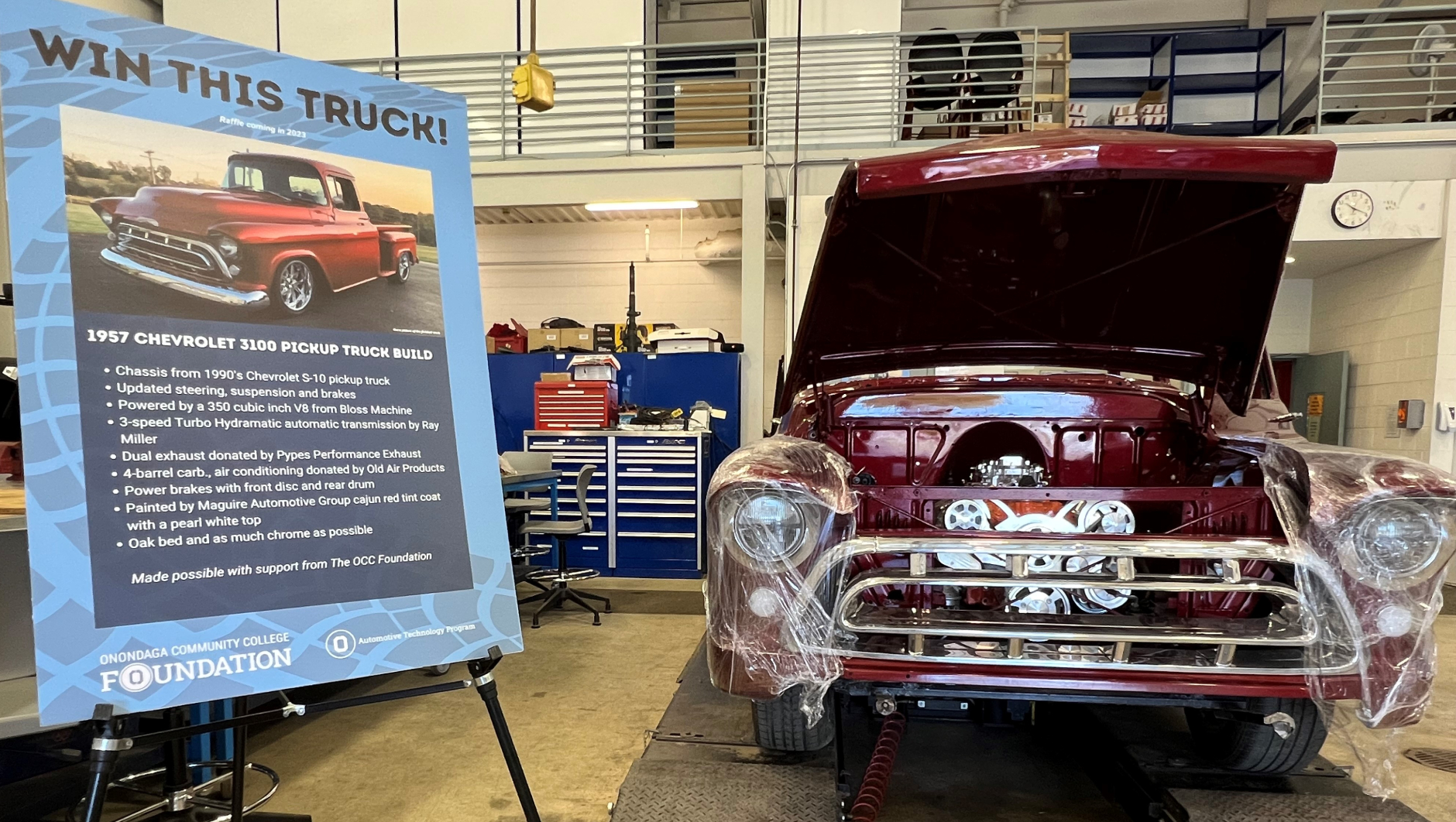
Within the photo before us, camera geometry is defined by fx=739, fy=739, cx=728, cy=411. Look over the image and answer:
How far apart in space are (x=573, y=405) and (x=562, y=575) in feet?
5.02

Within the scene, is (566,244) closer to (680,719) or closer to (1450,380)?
(680,719)

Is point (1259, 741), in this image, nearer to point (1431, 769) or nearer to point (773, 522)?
point (1431, 769)

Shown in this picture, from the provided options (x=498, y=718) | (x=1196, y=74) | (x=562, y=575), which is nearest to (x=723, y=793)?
(x=498, y=718)

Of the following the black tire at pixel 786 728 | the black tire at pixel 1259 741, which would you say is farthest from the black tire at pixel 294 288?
the black tire at pixel 1259 741

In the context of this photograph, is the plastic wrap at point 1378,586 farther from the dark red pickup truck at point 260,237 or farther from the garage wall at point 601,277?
the garage wall at point 601,277

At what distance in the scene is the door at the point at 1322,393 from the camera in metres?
6.23

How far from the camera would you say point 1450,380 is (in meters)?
5.24

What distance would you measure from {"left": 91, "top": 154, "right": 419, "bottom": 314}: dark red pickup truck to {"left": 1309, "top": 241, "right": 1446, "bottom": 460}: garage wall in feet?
20.9

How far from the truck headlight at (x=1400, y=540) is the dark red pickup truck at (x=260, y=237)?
2.00 m

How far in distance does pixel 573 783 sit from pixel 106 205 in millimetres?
1896

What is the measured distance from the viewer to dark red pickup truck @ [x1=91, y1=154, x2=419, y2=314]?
128 cm

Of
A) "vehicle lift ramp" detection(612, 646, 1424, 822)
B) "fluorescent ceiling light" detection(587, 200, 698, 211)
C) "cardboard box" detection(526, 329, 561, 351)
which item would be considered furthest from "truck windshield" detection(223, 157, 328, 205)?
"cardboard box" detection(526, 329, 561, 351)

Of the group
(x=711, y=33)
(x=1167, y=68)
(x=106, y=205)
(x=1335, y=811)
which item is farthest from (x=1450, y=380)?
(x=711, y=33)

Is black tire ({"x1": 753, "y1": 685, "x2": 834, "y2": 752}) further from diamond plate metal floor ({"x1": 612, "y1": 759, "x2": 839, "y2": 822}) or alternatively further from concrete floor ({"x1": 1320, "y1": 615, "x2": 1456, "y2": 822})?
concrete floor ({"x1": 1320, "y1": 615, "x2": 1456, "y2": 822})
